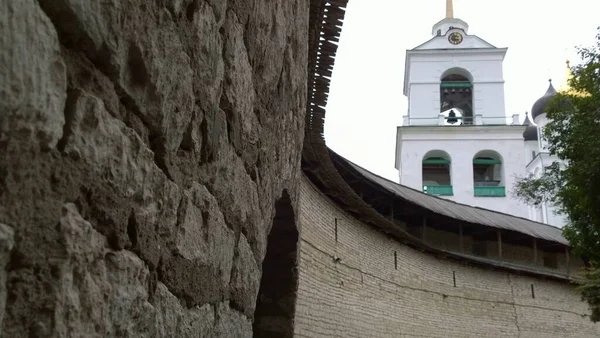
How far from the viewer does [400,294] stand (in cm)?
1172

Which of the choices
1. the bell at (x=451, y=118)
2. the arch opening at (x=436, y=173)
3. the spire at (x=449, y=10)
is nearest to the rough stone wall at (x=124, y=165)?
the arch opening at (x=436, y=173)

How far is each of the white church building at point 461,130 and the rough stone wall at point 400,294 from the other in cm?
863

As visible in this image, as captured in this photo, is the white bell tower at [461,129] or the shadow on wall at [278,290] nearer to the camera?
the shadow on wall at [278,290]

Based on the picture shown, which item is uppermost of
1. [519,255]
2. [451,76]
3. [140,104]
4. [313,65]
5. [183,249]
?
[451,76]

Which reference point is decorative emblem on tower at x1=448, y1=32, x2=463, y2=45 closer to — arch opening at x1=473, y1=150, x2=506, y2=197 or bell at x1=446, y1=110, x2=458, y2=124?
bell at x1=446, y1=110, x2=458, y2=124

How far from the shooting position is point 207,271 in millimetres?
1624

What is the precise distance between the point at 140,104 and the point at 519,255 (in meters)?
16.5

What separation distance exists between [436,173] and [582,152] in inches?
673

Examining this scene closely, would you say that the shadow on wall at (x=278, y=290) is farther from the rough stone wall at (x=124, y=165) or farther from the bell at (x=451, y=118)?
the bell at (x=451, y=118)

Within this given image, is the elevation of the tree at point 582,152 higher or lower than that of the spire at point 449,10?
lower

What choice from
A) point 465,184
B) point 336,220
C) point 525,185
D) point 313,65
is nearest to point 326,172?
point 336,220

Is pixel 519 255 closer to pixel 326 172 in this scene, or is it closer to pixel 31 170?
pixel 326 172

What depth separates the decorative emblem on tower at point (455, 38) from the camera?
1075 inches

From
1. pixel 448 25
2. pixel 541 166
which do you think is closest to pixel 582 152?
pixel 448 25
